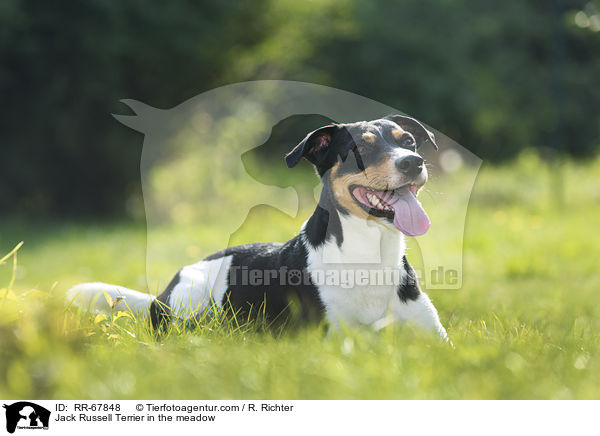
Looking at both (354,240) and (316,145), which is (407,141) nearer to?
(316,145)

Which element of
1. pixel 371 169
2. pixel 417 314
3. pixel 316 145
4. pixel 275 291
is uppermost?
pixel 316 145

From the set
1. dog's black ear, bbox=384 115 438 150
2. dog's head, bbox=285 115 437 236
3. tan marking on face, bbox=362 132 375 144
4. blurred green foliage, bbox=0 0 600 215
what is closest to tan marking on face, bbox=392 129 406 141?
dog's head, bbox=285 115 437 236

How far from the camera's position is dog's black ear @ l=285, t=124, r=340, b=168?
9.91ft

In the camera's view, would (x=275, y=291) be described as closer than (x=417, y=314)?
No

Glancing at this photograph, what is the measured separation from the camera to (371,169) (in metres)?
2.94

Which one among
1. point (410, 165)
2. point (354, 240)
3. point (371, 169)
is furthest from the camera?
point (354, 240)

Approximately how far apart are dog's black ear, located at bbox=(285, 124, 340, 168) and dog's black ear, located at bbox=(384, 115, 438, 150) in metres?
0.39
